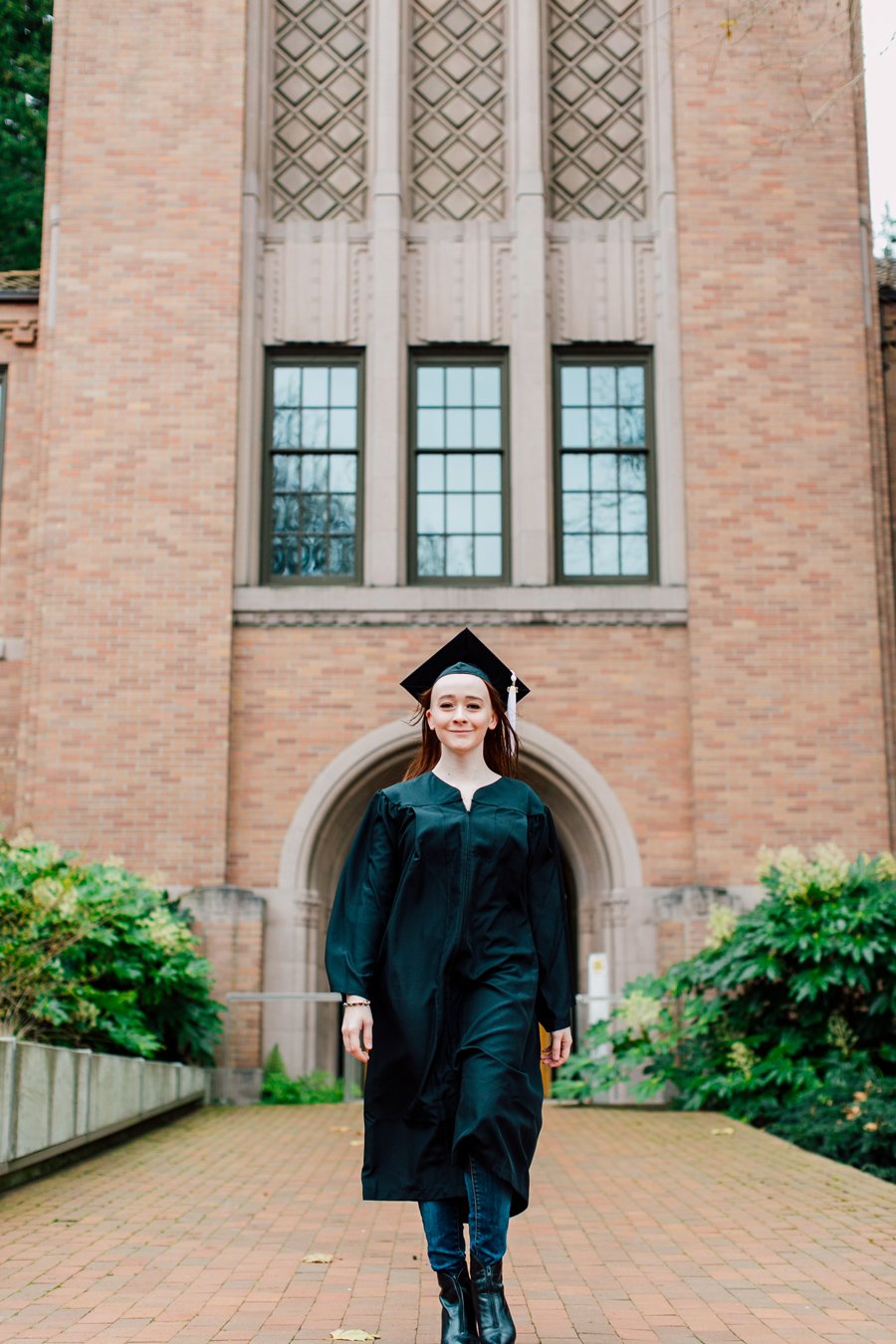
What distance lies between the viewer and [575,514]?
15.6 m

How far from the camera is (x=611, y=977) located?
48.1 feet

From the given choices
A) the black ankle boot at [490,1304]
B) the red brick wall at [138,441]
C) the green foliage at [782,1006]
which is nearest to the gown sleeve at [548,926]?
the black ankle boot at [490,1304]

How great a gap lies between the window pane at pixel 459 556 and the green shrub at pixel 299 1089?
5091mm

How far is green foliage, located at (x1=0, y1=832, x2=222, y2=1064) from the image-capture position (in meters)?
9.23

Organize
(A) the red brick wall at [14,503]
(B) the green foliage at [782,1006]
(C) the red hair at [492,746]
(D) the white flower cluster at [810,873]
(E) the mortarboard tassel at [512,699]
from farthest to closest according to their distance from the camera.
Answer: (A) the red brick wall at [14,503], (D) the white flower cluster at [810,873], (B) the green foliage at [782,1006], (E) the mortarboard tassel at [512,699], (C) the red hair at [492,746]

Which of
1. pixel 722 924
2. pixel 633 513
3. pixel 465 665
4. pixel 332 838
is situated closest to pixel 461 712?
pixel 465 665

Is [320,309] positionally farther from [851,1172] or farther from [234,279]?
[851,1172]

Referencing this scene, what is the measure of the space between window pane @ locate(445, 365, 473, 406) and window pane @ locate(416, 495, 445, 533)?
3.41ft

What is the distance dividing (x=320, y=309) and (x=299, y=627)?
11.2 ft

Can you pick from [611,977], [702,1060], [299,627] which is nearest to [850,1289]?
[702,1060]

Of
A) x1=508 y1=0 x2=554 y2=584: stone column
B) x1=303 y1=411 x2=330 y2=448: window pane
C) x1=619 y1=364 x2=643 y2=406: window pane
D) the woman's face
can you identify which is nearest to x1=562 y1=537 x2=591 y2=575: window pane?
x1=508 y1=0 x2=554 y2=584: stone column

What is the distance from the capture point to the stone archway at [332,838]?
14.4 m

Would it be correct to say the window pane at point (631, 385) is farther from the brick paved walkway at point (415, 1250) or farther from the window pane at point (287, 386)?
the brick paved walkway at point (415, 1250)

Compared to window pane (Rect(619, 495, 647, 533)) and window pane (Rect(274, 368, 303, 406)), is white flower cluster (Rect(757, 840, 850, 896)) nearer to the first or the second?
window pane (Rect(619, 495, 647, 533))
